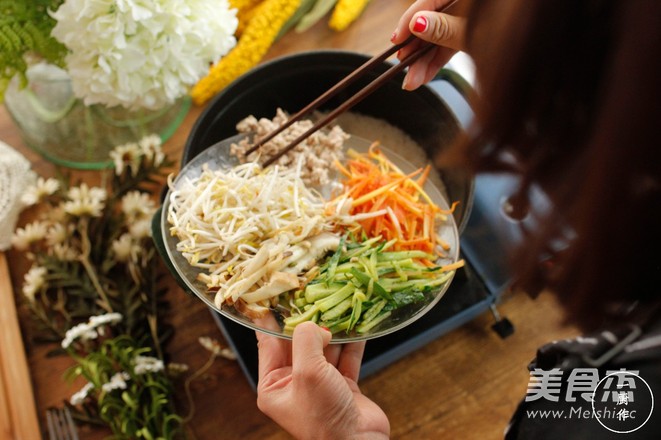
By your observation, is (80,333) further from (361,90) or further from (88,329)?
(361,90)

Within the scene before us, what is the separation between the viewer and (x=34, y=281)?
1.02 m

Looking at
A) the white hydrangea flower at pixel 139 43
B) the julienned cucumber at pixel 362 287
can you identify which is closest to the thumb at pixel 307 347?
the julienned cucumber at pixel 362 287

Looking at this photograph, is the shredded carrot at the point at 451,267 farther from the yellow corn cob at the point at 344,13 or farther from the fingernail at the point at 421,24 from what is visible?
the yellow corn cob at the point at 344,13

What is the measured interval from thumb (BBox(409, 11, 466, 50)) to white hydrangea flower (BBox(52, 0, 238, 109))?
30 centimetres

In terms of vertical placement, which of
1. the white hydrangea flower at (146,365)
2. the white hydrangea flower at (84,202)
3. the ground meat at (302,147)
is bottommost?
the white hydrangea flower at (146,365)

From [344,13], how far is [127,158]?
0.56m

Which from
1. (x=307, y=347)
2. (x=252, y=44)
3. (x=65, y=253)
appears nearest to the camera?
(x=307, y=347)

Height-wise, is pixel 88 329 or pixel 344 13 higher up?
pixel 344 13

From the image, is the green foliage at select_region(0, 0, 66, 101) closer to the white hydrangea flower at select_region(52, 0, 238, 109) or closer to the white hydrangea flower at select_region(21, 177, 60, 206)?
the white hydrangea flower at select_region(52, 0, 238, 109)

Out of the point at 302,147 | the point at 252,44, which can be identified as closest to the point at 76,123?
the point at 252,44

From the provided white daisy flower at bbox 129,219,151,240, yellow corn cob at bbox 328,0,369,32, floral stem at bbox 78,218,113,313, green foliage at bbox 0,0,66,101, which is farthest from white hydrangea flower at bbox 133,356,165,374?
yellow corn cob at bbox 328,0,369,32

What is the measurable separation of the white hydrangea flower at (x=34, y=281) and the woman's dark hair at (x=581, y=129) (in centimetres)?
79

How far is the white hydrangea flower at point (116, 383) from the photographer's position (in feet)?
3.02

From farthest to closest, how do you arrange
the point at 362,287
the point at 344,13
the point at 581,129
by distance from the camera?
the point at 344,13, the point at 362,287, the point at 581,129
